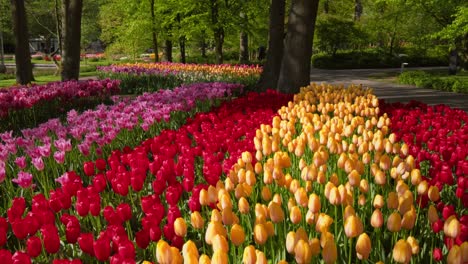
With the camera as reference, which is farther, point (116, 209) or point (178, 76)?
point (178, 76)

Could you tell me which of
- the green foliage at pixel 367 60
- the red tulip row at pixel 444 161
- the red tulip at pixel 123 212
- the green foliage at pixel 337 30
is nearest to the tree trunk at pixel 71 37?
the red tulip row at pixel 444 161

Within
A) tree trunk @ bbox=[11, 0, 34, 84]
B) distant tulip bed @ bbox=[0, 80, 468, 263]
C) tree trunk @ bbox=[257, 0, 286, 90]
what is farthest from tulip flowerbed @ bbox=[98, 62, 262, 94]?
distant tulip bed @ bbox=[0, 80, 468, 263]

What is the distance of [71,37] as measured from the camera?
15.2 meters

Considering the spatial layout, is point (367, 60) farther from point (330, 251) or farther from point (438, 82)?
point (330, 251)

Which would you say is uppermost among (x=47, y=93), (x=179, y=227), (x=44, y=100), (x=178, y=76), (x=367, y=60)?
(x=179, y=227)

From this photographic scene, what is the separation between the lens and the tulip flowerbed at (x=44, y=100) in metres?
9.01

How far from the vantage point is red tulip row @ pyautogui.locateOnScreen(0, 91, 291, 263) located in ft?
8.23

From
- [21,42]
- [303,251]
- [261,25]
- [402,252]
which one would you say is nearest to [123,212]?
[303,251]

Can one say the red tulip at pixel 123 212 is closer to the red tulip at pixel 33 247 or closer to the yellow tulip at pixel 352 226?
the red tulip at pixel 33 247

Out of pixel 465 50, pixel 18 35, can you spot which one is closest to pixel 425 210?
pixel 18 35

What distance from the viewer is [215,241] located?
2.13 m

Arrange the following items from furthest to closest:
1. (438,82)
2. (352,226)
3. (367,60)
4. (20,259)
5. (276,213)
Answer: (367,60)
(438,82)
(276,213)
(352,226)
(20,259)

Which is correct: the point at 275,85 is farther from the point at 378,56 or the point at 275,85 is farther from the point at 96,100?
the point at 378,56

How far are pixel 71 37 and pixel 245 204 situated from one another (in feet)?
45.3
